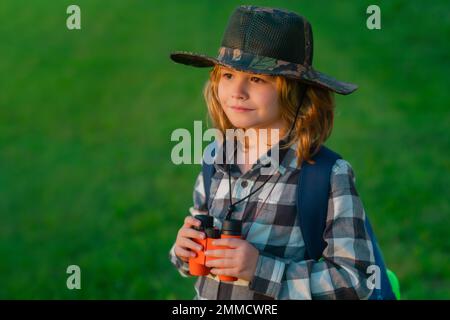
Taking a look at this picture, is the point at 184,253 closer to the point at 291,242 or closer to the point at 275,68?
the point at 291,242

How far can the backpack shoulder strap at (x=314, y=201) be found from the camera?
291 cm

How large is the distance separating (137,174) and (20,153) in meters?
1.54

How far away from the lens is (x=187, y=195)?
7.51 meters

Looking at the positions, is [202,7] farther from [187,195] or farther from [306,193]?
[306,193]

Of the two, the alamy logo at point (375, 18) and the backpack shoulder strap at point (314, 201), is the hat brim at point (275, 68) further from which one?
the alamy logo at point (375, 18)

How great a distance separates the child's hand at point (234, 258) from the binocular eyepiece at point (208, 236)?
20 mm

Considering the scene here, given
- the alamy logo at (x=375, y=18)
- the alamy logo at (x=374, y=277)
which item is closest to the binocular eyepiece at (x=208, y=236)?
the alamy logo at (x=374, y=277)

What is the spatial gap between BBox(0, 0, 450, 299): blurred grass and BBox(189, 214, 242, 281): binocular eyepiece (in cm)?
247

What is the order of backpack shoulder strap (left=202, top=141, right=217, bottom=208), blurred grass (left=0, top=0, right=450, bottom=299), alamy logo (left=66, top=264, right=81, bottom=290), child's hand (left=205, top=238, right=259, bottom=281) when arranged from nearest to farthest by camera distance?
child's hand (left=205, top=238, right=259, bottom=281), backpack shoulder strap (left=202, top=141, right=217, bottom=208), alamy logo (left=66, top=264, right=81, bottom=290), blurred grass (left=0, top=0, right=450, bottom=299)

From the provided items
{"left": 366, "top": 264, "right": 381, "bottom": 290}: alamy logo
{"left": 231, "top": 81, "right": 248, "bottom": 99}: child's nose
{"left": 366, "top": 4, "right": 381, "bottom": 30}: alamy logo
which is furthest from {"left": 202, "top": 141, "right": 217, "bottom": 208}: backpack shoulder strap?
{"left": 366, "top": 4, "right": 381, "bottom": 30}: alamy logo

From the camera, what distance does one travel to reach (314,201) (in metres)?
2.90

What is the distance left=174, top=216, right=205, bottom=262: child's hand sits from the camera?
288 centimetres

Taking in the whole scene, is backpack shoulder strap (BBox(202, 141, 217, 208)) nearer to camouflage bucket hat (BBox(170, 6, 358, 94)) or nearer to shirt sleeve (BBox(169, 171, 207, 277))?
shirt sleeve (BBox(169, 171, 207, 277))
